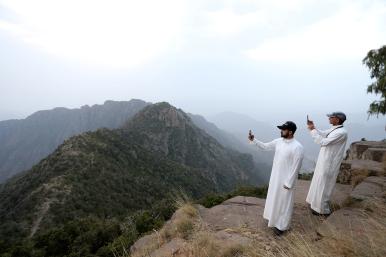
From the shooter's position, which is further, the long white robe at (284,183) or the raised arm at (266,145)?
the raised arm at (266,145)

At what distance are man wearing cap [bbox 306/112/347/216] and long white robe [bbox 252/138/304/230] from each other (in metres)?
0.92

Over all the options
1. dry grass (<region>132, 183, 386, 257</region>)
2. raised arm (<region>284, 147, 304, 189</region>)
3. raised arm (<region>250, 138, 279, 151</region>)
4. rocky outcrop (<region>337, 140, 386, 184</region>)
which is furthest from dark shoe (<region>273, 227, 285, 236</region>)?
rocky outcrop (<region>337, 140, 386, 184</region>)

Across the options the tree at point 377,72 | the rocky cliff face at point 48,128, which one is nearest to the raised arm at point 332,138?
the tree at point 377,72

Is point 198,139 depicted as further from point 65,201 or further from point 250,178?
point 65,201

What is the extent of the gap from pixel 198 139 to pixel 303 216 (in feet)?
234

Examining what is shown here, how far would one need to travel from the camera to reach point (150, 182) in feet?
132

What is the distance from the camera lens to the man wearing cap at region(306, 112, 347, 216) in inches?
251

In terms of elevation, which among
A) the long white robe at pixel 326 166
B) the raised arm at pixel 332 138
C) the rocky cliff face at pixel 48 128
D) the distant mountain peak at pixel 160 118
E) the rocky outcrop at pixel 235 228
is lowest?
the rocky cliff face at pixel 48 128

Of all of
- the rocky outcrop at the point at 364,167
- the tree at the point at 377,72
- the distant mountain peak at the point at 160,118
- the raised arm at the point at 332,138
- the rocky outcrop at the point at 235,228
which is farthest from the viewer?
the distant mountain peak at the point at 160,118

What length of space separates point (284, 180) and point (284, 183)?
0.17ft

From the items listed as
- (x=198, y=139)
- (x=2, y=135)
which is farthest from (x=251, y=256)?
(x=2, y=135)

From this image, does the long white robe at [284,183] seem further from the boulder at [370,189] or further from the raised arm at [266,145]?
the boulder at [370,189]

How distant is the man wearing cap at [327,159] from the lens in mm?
6387

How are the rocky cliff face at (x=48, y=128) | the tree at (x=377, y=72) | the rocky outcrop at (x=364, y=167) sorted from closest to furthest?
the rocky outcrop at (x=364, y=167) < the tree at (x=377, y=72) < the rocky cliff face at (x=48, y=128)
